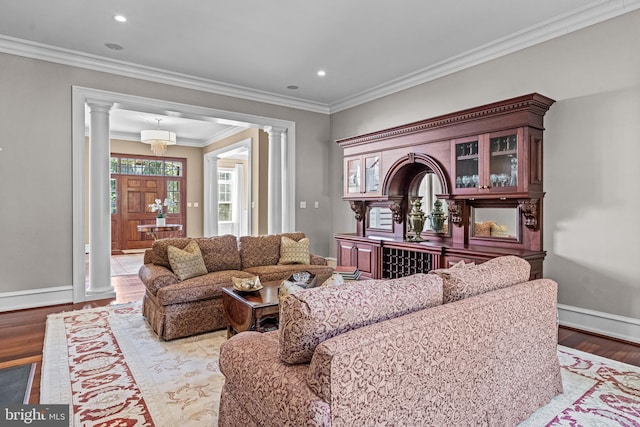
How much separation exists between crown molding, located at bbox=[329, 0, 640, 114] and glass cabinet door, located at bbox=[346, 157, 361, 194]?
1123mm

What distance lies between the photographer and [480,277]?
1.97 meters

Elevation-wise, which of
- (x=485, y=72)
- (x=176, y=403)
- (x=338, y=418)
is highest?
(x=485, y=72)

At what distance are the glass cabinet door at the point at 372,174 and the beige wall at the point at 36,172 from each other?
344cm

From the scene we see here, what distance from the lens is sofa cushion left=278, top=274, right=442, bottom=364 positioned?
1.36 m

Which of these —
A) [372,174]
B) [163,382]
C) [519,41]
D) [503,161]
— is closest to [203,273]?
[163,382]

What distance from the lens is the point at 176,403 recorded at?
2.17 metres

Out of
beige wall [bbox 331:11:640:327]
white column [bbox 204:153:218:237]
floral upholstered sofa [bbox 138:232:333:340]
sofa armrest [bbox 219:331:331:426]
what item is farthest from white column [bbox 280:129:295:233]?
sofa armrest [bbox 219:331:331:426]

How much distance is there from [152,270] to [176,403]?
1726 mm

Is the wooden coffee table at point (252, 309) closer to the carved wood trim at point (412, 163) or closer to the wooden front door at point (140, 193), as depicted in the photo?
the carved wood trim at point (412, 163)

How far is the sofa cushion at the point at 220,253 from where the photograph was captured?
4.05 metres

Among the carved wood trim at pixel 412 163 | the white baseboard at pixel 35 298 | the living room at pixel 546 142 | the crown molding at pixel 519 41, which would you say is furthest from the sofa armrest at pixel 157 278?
the crown molding at pixel 519 41

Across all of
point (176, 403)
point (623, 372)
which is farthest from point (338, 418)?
point (623, 372)

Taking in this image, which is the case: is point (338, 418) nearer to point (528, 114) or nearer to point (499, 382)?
point (499, 382)

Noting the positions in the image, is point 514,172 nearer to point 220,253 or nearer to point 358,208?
point 358,208
